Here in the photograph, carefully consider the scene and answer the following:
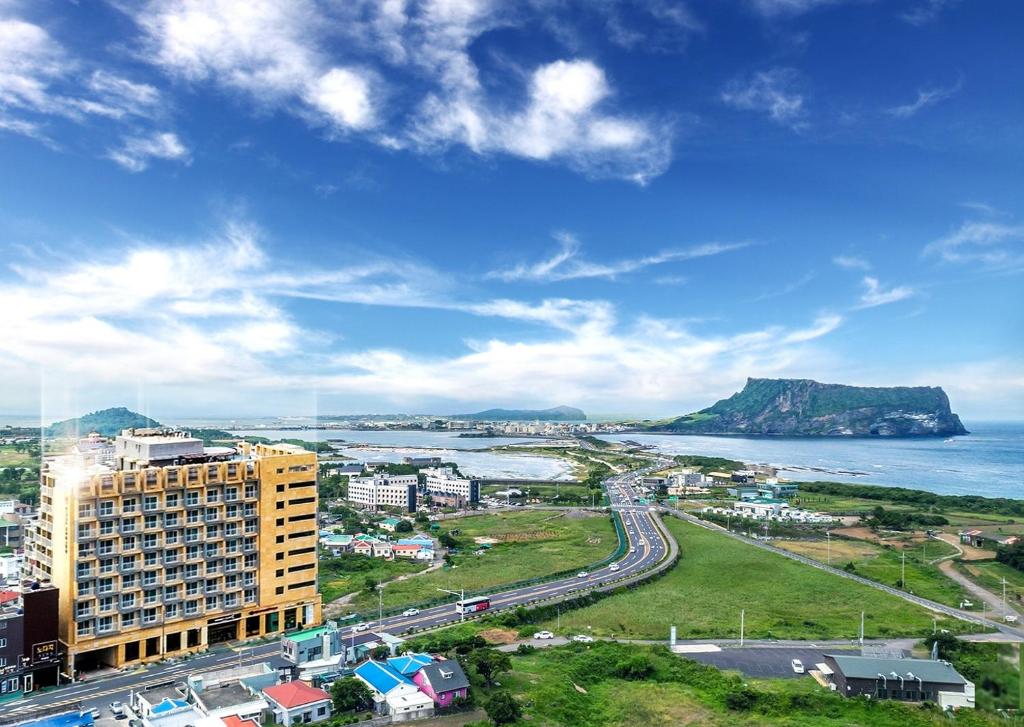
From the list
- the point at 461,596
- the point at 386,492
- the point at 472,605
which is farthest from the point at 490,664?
the point at 386,492

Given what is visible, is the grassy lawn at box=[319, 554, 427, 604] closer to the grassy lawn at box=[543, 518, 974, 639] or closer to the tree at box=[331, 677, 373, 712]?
the grassy lawn at box=[543, 518, 974, 639]

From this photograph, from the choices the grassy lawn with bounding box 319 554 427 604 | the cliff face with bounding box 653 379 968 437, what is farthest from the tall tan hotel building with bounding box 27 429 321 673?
the cliff face with bounding box 653 379 968 437

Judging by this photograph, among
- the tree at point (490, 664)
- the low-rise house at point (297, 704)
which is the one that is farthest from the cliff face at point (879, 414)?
the low-rise house at point (297, 704)

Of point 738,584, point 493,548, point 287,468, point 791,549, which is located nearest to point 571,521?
point 493,548

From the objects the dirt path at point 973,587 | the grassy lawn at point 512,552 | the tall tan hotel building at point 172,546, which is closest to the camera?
the tall tan hotel building at point 172,546

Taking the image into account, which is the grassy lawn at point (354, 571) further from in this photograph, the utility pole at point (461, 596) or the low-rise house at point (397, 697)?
the low-rise house at point (397, 697)

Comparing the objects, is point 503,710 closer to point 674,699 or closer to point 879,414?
point 674,699
